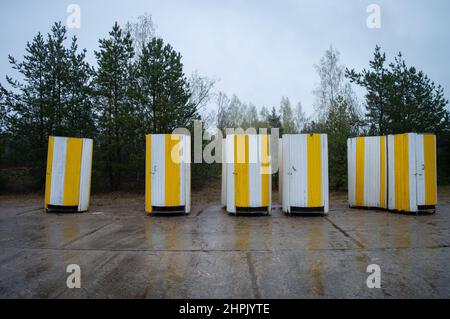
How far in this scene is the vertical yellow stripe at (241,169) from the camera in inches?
310

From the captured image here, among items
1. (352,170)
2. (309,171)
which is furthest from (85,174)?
(352,170)

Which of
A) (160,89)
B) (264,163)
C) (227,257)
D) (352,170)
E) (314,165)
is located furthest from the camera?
(160,89)

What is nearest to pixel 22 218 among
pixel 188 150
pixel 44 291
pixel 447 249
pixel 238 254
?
pixel 188 150

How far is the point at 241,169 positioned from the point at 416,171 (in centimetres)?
466

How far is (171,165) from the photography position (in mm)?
8023

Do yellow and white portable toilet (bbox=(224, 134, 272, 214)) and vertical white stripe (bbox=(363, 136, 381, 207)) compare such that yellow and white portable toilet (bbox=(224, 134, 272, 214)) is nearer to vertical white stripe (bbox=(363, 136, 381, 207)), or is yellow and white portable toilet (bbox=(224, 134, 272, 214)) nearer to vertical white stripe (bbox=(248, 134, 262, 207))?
vertical white stripe (bbox=(248, 134, 262, 207))

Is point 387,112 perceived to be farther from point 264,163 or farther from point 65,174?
point 65,174

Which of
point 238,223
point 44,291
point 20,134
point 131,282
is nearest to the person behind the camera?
point 44,291

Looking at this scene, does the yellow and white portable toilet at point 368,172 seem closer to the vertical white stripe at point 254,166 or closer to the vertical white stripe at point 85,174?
the vertical white stripe at point 254,166

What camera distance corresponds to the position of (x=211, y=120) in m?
21.9

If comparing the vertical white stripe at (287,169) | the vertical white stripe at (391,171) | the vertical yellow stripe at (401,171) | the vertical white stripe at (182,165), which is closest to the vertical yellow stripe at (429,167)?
the vertical yellow stripe at (401,171)
